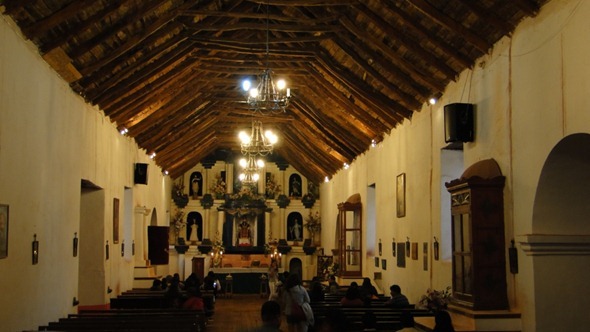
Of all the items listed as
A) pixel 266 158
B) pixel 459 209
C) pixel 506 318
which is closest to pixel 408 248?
pixel 459 209

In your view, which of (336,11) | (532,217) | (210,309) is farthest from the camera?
(210,309)

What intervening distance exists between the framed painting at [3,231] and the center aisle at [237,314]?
274 inches

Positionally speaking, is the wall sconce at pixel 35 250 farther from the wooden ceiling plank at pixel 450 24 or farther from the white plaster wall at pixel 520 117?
the white plaster wall at pixel 520 117

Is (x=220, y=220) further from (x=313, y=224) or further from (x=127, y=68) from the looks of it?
(x=127, y=68)

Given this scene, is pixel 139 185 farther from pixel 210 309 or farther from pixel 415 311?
pixel 415 311

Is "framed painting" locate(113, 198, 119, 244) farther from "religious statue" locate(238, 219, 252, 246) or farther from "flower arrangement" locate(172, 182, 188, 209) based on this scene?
"religious statue" locate(238, 219, 252, 246)

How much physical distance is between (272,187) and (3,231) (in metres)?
23.5

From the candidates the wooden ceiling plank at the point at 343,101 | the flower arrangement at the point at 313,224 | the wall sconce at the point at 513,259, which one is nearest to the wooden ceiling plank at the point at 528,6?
the wall sconce at the point at 513,259

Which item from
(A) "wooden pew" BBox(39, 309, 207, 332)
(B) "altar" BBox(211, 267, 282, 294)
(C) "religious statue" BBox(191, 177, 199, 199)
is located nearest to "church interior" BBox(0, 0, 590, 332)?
(A) "wooden pew" BBox(39, 309, 207, 332)

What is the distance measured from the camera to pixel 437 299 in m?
12.4

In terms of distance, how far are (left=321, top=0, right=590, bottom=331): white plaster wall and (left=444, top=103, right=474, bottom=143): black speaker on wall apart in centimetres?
19

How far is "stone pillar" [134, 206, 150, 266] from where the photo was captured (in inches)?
802

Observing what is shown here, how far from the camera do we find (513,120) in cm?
999

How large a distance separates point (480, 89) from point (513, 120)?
1512 mm
